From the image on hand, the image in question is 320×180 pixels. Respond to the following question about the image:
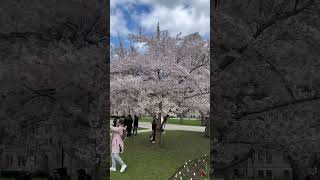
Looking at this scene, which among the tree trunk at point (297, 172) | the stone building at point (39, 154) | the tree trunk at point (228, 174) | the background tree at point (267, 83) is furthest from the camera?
the stone building at point (39, 154)

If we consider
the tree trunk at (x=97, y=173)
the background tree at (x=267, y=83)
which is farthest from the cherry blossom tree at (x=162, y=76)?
the background tree at (x=267, y=83)

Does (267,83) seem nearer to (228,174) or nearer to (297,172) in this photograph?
(297,172)

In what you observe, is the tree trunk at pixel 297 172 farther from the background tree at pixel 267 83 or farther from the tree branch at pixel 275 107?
the tree branch at pixel 275 107

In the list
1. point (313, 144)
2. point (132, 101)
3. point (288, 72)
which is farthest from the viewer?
point (132, 101)

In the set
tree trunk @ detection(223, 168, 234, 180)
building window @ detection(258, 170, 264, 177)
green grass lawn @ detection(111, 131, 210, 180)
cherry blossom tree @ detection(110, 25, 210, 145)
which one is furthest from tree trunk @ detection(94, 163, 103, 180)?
cherry blossom tree @ detection(110, 25, 210, 145)

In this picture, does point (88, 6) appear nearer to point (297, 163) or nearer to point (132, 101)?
point (297, 163)

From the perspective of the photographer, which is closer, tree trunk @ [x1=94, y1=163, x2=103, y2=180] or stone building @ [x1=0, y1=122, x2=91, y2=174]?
stone building @ [x1=0, y1=122, x2=91, y2=174]

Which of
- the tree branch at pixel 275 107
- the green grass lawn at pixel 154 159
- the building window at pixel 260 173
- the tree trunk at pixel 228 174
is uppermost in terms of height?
the tree branch at pixel 275 107

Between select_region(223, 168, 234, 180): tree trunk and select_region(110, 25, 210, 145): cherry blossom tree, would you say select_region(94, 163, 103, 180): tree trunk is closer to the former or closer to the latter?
select_region(223, 168, 234, 180): tree trunk

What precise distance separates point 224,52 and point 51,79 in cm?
367

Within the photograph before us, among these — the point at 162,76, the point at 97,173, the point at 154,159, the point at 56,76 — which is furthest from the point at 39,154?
the point at 162,76

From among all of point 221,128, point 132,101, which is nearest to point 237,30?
point 221,128

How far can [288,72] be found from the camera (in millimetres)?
6754

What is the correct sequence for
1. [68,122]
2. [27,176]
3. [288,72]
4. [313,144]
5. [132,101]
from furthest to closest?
1. [132,101]
2. [27,176]
3. [68,122]
4. [288,72]
5. [313,144]
